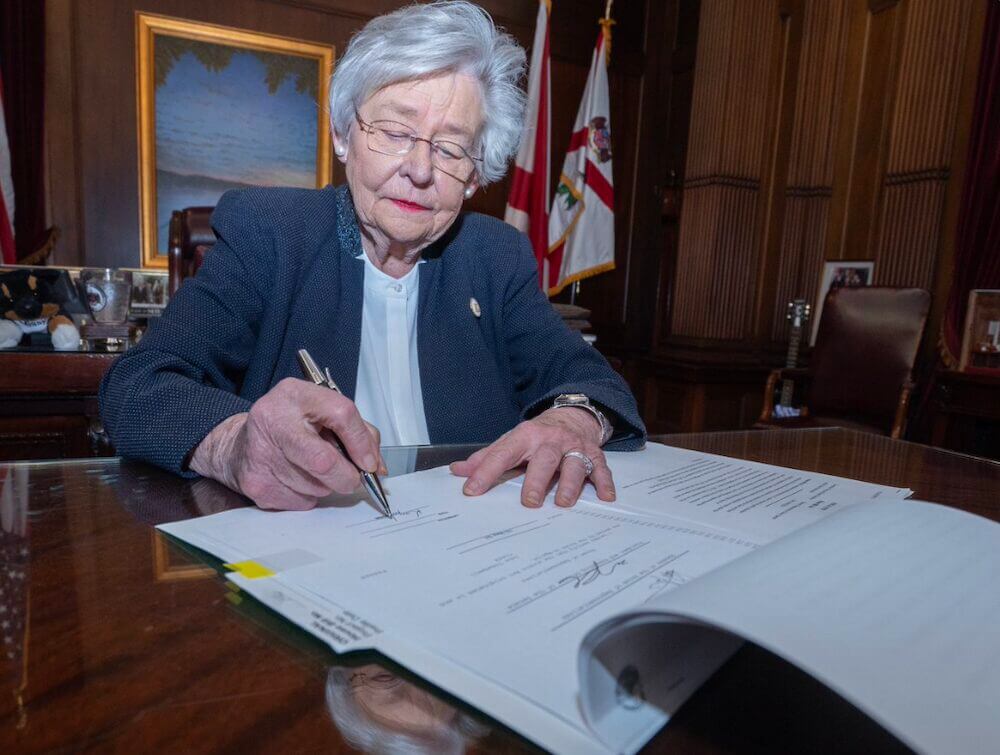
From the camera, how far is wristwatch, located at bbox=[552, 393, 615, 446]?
1.12 meters

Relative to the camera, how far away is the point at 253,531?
0.63 meters

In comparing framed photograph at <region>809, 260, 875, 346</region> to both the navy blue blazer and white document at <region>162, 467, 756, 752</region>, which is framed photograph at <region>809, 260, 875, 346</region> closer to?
the navy blue blazer

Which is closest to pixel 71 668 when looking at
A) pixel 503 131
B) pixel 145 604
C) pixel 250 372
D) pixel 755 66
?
pixel 145 604

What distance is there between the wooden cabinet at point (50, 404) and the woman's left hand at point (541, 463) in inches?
69.2

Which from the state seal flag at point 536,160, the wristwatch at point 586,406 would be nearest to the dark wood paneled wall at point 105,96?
the state seal flag at point 536,160

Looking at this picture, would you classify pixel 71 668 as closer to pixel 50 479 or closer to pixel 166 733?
pixel 166 733

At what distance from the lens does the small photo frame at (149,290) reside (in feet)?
10.2

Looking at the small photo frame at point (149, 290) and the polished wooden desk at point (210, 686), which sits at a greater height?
the small photo frame at point (149, 290)

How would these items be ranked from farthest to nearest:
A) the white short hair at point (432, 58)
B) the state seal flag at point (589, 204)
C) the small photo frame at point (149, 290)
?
1. the state seal flag at point (589, 204)
2. the small photo frame at point (149, 290)
3. the white short hair at point (432, 58)

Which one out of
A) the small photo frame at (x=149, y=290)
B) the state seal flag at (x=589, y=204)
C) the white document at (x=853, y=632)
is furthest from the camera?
the state seal flag at (x=589, y=204)

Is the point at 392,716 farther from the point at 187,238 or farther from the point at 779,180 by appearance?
the point at 779,180

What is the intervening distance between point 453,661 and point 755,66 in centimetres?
485

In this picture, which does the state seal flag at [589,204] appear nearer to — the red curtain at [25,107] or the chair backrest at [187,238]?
the chair backrest at [187,238]

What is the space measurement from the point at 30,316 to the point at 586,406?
6.86 feet
